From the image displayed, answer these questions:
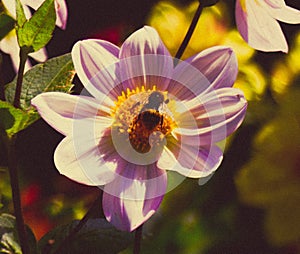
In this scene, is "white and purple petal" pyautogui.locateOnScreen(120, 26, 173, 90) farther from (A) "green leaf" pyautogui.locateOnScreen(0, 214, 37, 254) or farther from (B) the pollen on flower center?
(A) "green leaf" pyautogui.locateOnScreen(0, 214, 37, 254)

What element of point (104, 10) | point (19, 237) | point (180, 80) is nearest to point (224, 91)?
point (180, 80)

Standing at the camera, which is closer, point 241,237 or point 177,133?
point 177,133

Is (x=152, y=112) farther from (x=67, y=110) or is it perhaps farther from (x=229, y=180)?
(x=229, y=180)

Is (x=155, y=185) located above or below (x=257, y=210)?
Answer: above

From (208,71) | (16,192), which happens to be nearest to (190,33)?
(208,71)

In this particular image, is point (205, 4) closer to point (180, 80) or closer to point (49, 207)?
point (180, 80)

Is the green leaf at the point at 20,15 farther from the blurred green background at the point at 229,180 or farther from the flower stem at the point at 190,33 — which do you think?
the blurred green background at the point at 229,180

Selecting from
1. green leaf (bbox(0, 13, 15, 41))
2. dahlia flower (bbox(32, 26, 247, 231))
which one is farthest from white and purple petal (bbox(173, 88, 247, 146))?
green leaf (bbox(0, 13, 15, 41))

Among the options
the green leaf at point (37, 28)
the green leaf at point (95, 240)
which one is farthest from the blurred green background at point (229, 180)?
the green leaf at point (37, 28)
